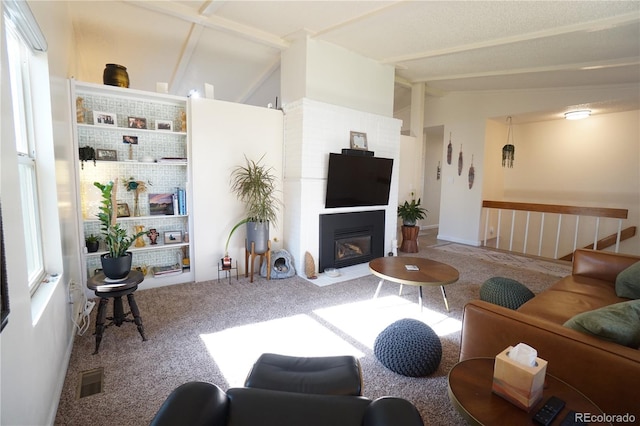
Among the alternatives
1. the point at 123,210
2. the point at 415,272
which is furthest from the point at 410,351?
the point at 123,210

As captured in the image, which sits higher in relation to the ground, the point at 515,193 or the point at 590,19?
the point at 590,19

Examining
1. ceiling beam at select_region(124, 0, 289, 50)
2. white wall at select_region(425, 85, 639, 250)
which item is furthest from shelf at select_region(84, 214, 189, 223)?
white wall at select_region(425, 85, 639, 250)

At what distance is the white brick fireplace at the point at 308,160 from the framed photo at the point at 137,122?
1699 millimetres

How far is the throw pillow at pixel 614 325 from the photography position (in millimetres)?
1319

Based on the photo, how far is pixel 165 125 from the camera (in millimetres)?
3672

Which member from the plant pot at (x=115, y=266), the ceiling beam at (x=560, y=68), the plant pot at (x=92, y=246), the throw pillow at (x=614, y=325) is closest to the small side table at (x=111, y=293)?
the plant pot at (x=115, y=266)

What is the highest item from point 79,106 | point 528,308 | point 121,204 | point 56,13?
point 56,13

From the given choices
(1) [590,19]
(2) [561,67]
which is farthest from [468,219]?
(1) [590,19]

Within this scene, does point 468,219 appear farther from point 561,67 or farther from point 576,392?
point 576,392

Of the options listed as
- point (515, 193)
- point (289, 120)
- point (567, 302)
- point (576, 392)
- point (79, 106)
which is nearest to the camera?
point (576, 392)

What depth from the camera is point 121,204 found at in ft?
11.6

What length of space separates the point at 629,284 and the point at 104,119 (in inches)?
194

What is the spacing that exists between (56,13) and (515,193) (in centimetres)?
769

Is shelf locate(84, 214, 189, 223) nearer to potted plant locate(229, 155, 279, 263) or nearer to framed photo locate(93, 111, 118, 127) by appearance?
potted plant locate(229, 155, 279, 263)
